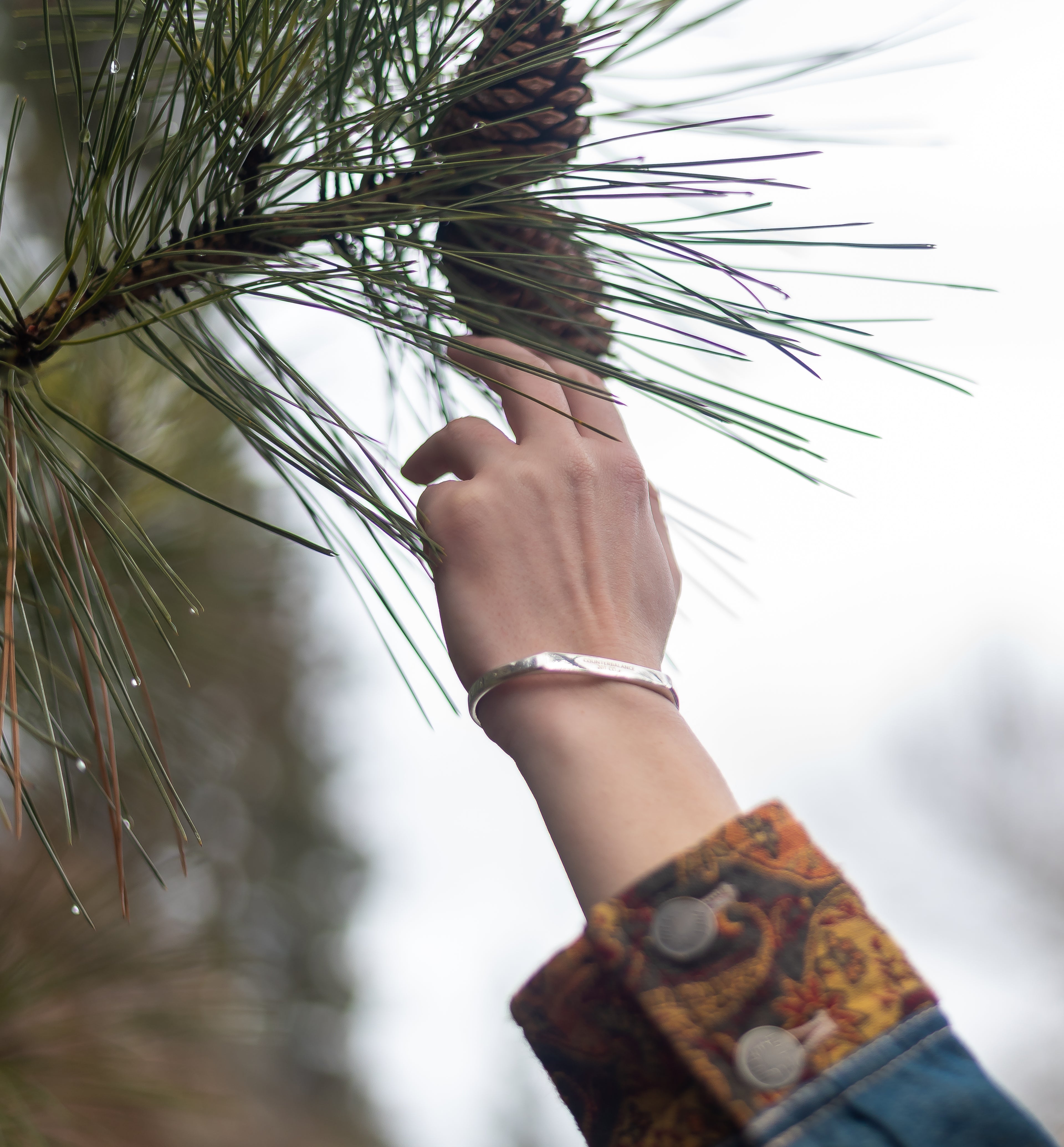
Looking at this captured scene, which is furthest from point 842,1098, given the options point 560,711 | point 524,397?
point 524,397

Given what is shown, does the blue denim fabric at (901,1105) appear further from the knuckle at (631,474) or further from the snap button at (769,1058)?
the knuckle at (631,474)

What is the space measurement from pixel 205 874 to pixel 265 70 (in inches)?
38.9

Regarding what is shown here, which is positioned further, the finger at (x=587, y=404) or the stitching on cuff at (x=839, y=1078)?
the finger at (x=587, y=404)

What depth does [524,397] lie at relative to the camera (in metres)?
0.27

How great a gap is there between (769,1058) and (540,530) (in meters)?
0.16

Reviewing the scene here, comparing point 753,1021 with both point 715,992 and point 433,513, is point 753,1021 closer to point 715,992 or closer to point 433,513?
point 715,992

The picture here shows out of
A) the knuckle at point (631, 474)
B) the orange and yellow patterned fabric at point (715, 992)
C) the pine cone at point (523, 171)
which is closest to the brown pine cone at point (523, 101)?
the pine cone at point (523, 171)

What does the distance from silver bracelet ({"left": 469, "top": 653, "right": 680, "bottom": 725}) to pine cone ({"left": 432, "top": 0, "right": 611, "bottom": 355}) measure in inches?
3.7

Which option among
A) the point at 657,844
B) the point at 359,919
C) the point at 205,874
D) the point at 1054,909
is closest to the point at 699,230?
the point at 657,844

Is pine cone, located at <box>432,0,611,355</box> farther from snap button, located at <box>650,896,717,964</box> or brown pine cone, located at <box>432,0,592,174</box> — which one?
snap button, located at <box>650,896,717,964</box>

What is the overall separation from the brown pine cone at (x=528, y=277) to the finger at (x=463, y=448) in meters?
0.03

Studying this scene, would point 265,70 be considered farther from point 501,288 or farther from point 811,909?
point 811,909

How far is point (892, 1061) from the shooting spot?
163 mm

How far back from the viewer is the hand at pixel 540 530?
245 millimetres
